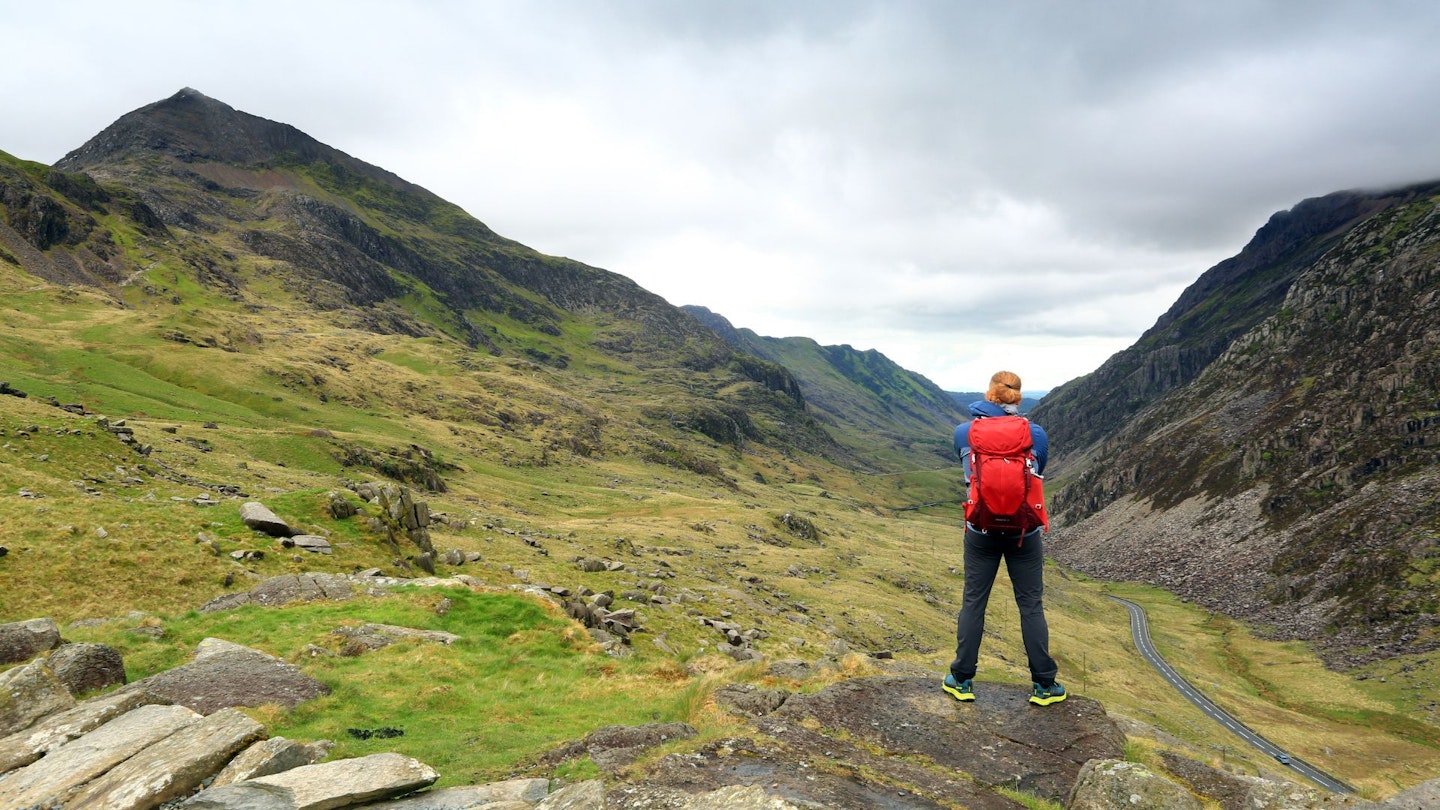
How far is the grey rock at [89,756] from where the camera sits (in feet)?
28.1

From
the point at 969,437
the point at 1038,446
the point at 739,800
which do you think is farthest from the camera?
the point at 969,437

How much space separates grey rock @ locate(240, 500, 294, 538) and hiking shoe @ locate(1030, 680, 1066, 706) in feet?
97.2

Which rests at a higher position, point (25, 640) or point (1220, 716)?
point (25, 640)

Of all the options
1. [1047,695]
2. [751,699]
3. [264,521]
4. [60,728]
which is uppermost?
[1047,695]

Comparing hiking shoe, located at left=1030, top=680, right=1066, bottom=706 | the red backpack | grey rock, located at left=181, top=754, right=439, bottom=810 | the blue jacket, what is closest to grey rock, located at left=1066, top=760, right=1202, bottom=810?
hiking shoe, located at left=1030, top=680, right=1066, bottom=706

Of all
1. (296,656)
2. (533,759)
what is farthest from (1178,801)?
(296,656)

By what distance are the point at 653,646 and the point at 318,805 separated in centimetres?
2065

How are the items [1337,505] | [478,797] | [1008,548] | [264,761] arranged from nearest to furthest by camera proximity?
1. [478,797]
2. [264,761]
3. [1008,548]
4. [1337,505]

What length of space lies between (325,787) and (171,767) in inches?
86.5

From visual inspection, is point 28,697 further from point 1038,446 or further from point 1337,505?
point 1337,505

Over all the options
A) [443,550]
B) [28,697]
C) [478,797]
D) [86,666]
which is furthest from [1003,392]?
[443,550]

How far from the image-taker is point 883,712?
12258mm

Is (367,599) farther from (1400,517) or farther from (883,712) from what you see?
(1400,517)

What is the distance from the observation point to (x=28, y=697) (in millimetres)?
11523
